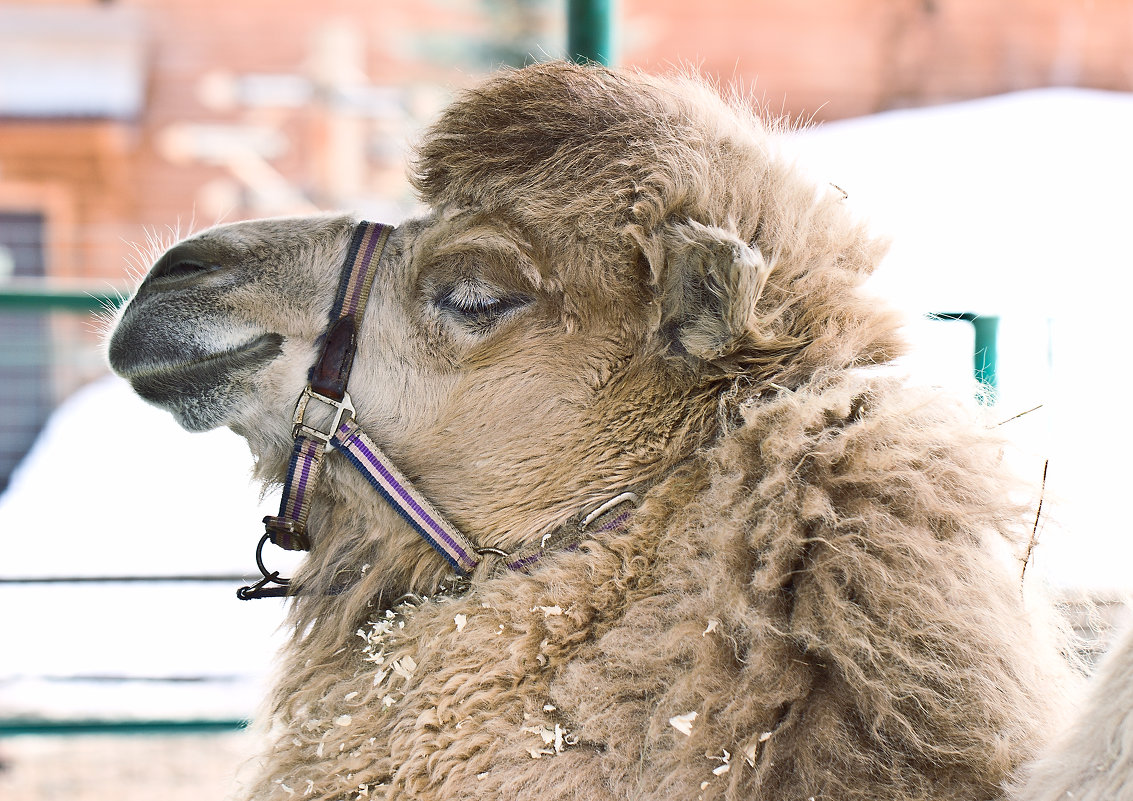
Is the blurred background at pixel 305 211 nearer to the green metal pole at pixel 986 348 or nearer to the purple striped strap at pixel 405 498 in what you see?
the green metal pole at pixel 986 348

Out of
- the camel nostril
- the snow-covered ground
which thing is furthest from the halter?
the snow-covered ground

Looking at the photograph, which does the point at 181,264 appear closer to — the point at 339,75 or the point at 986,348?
the point at 986,348

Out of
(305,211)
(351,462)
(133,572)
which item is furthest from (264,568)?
(305,211)

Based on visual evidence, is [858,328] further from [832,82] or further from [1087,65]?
[1087,65]

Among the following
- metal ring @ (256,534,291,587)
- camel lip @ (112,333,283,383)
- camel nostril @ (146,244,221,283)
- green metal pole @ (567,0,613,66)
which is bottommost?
metal ring @ (256,534,291,587)

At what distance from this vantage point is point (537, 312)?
1750 mm

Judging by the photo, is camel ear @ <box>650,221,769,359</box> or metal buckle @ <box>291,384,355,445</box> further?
metal buckle @ <box>291,384,355,445</box>

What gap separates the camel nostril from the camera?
1887 mm

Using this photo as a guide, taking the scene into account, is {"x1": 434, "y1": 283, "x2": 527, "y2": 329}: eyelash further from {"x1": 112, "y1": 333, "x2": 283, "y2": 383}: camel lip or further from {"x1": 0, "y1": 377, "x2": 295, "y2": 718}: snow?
{"x1": 0, "y1": 377, "x2": 295, "y2": 718}: snow

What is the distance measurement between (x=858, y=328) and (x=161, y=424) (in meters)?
4.19

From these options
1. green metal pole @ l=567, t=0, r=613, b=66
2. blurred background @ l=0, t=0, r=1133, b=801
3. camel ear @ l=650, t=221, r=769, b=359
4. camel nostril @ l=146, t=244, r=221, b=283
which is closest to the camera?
camel ear @ l=650, t=221, r=769, b=359

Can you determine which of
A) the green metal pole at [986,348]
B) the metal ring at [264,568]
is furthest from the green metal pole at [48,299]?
the green metal pole at [986,348]

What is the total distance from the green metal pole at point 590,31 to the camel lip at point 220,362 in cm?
145

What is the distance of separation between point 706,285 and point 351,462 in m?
0.70
